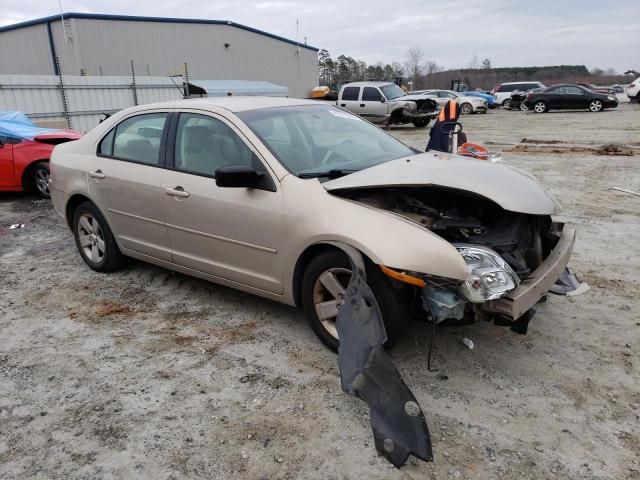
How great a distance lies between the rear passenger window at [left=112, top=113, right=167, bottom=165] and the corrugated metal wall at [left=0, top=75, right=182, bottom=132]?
10.1 metres

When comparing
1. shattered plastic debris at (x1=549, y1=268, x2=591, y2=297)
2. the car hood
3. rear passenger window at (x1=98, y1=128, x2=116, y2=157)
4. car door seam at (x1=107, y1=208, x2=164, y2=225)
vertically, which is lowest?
shattered plastic debris at (x1=549, y1=268, x2=591, y2=297)

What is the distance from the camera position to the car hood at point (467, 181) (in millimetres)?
3150

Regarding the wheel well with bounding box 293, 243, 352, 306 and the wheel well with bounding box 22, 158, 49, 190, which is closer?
the wheel well with bounding box 293, 243, 352, 306

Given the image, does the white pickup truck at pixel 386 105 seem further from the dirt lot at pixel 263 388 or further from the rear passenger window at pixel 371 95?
the dirt lot at pixel 263 388

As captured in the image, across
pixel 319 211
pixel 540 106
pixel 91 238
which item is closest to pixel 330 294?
pixel 319 211

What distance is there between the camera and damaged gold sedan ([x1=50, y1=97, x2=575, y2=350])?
2922 mm

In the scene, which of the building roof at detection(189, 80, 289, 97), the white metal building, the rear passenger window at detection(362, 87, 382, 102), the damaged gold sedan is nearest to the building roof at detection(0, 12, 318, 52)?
the white metal building

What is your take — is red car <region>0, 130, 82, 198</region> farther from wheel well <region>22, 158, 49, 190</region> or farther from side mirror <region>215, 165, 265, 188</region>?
side mirror <region>215, 165, 265, 188</region>

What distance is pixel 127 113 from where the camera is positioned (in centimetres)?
464

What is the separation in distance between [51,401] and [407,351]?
7.19 feet

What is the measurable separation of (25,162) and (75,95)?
717 centimetres

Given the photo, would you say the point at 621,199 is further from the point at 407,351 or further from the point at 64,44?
the point at 64,44

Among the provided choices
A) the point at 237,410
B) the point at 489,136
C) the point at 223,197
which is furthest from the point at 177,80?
the point at 237,410

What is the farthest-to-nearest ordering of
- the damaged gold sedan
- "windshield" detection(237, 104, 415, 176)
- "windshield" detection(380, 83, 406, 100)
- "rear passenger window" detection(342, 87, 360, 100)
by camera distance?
"rear passenger window" detection(342, 87, 360, 100), "windshield" detection(380, 83, 406, 100), "windshield" detection(237, 104, 415, 176), the damaged gold sedan
